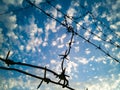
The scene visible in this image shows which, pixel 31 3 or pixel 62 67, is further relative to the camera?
pixel 31 3

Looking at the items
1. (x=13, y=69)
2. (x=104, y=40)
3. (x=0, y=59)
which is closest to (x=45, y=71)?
(x=13, y=69)

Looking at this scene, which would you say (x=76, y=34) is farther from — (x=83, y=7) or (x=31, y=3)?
(x=83, y=7)

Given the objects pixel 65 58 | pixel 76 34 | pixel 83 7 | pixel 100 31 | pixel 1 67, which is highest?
pixel 83 7

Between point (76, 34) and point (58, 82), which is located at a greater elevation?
point (76, 34)

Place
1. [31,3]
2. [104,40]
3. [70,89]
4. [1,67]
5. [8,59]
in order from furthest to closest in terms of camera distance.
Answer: [104,40], [31,3], [70,89], [8,59], [1,67]

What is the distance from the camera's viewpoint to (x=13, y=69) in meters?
4.61

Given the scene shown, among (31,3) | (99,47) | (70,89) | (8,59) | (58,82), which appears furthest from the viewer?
(99,47)

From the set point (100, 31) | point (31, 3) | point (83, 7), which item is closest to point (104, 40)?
point (100, 31)

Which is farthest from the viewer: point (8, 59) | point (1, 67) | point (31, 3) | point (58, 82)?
point (31, 3)

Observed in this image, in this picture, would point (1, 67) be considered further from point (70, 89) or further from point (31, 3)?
point (31, 3)

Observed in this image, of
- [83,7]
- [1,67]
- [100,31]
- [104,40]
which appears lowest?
[1,67]

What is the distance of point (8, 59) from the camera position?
486 centimetres

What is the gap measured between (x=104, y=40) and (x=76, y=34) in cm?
244

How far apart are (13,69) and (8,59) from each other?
0.39 meters
